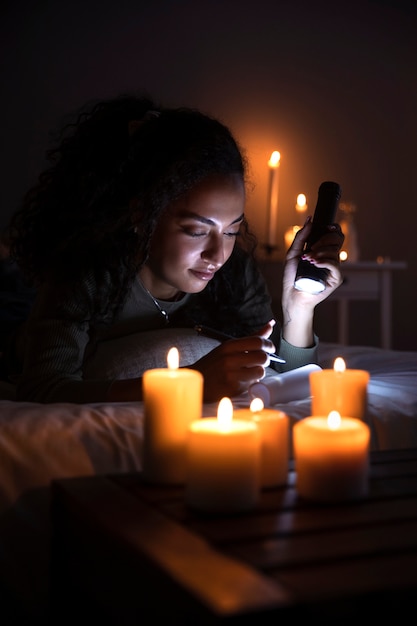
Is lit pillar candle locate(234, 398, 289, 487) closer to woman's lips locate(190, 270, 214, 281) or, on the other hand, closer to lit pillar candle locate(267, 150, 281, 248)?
woman's lips locate(190, 270, 214, 281)

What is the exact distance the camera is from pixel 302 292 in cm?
161

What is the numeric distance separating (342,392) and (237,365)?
26cm

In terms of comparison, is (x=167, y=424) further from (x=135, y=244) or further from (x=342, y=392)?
(x=135, y=244)

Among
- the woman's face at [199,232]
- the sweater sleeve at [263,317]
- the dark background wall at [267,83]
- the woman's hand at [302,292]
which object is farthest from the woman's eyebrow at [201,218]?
the dark background wall at [267,83]

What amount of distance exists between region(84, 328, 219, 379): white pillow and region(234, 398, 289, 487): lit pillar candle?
1.86ft

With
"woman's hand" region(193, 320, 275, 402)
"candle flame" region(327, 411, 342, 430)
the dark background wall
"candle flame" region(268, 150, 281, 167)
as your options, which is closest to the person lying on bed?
"woman's hand" region(193, 320, 275, 402)

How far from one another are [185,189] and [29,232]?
404 millimetres

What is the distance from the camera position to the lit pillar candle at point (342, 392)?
3.06ft

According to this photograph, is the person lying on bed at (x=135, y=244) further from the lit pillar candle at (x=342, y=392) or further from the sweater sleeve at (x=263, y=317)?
the lit pillar candle at (x=342, y=392)

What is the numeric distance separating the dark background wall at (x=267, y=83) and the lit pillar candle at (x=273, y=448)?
7.42 feet

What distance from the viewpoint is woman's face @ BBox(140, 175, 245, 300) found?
151 cm

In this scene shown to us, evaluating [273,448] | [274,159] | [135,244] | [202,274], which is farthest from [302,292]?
[274,159]

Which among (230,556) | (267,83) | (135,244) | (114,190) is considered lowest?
(230,556)

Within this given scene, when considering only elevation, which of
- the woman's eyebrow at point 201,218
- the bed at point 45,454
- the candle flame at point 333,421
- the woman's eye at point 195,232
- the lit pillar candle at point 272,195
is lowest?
the bed at point 45,454
